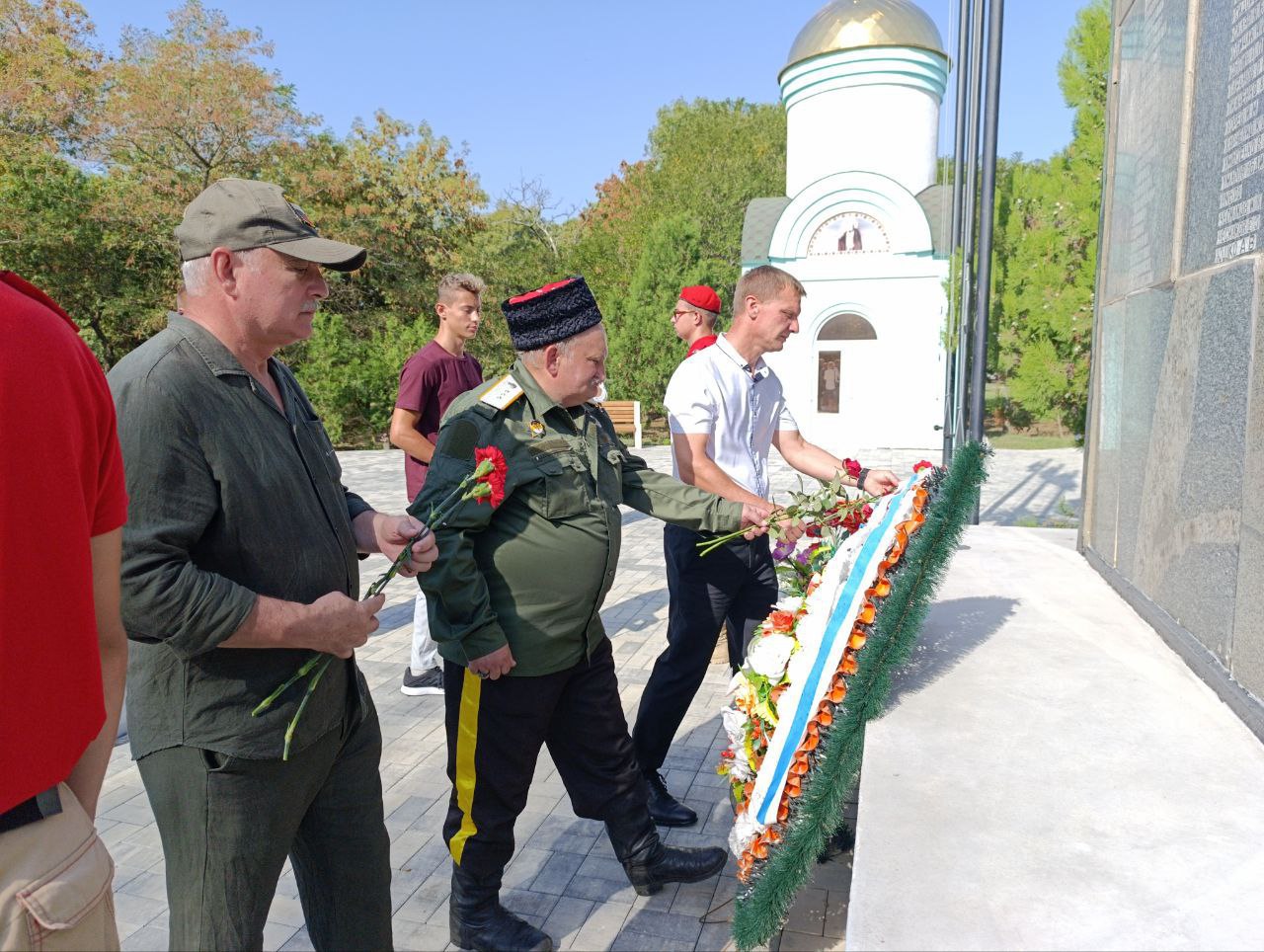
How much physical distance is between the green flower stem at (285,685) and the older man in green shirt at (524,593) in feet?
1.78

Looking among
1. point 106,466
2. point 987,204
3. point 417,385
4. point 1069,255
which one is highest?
point 1069,255

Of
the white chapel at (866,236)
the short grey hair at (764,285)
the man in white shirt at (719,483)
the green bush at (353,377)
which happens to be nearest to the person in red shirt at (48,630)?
the man in white shirt at (719,483)

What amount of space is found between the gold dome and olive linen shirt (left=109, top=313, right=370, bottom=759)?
22.8m

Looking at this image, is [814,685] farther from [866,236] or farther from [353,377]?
[866,236]

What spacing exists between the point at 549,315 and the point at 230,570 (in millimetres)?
1227

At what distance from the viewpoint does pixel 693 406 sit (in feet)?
11.7

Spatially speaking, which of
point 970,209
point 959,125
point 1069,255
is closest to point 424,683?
point 970,209

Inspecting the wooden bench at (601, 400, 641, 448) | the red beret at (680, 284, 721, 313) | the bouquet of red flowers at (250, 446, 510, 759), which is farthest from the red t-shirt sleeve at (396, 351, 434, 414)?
the wooden bench at (601, 400, 641, 448)

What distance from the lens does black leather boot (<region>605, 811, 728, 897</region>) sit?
292cm

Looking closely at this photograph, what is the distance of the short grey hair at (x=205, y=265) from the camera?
1.91m

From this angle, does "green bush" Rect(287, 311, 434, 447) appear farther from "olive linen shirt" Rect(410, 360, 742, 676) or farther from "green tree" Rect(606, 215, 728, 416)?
"olive linen shirt" Rect(410, 360, 742, 676)

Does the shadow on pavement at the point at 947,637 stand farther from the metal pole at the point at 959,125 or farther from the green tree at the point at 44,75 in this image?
the green tree at the point at 44,75

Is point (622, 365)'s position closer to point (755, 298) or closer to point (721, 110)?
point (755, 298)

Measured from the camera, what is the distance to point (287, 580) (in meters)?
1.88
